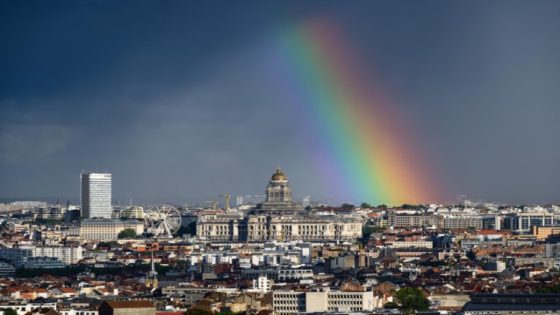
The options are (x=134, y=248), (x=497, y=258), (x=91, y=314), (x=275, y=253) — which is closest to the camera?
(x=91, y=314)

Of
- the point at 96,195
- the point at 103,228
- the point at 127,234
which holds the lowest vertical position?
the point at 127,234

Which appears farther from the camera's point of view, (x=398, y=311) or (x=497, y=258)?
(x=497, y=258)

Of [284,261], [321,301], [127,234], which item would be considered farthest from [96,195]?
[321,301]

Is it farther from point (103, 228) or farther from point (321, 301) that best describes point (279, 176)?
point (321, 301)

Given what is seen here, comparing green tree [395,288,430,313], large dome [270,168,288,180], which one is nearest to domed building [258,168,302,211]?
large dome [270,168,288,180]

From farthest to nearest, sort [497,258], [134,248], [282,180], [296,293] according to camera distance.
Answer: [282,180] < [134,248] < [497,258] < [296,293]

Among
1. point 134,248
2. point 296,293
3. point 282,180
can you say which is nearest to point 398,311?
point 296,293

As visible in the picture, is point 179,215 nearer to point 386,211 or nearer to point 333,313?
point 386,211
